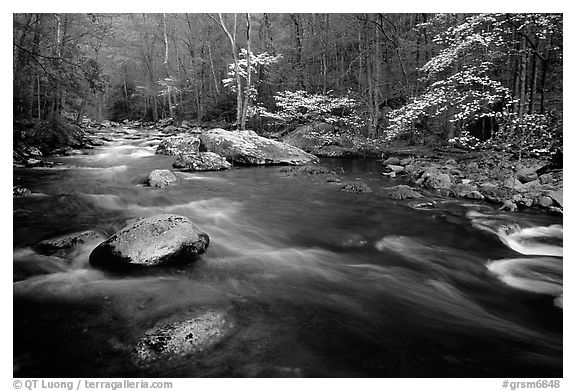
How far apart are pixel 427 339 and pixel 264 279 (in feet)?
3.92

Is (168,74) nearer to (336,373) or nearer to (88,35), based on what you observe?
(88,35)

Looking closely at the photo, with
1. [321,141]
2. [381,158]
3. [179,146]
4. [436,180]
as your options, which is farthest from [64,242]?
[321,141]

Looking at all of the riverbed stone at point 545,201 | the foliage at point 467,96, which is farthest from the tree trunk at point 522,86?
the riverbed stone at point 545,201

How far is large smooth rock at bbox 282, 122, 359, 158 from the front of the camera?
10121 mm

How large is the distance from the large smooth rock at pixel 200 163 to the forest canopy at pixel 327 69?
1943 mm

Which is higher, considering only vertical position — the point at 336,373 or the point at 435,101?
the point at 435,101

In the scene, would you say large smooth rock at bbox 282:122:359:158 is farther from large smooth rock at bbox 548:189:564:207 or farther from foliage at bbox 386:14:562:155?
large smooth rock at bbox 548:189:564:207

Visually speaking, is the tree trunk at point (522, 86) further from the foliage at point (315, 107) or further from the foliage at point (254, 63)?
the foliage at point (254, 63)

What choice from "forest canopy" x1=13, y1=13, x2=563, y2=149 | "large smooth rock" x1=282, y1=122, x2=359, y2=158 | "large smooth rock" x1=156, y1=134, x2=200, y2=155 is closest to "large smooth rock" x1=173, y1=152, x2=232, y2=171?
"large smooth rock" x1=156, y1=134, x2=200, y2=155

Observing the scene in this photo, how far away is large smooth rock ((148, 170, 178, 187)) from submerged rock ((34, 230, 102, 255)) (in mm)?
2309

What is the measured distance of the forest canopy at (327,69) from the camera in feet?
13.4
